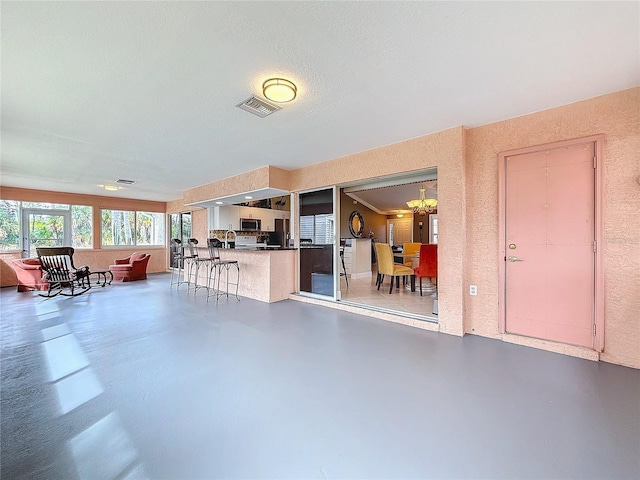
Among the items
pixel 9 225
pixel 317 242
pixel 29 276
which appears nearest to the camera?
pixel 317 242

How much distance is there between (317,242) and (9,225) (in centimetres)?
793

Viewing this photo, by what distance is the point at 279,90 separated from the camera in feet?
7.64

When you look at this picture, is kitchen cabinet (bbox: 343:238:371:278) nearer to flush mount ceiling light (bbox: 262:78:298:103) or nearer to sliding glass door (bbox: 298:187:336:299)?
sliding glass door (bbox: 298:187:336:299)

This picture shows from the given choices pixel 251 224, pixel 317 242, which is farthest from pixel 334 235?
pixel 251 224

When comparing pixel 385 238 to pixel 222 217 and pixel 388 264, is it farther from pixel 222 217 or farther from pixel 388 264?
pixel 222 217

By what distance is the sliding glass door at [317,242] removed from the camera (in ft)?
16.2

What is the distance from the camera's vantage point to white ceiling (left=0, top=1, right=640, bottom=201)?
1.62 m

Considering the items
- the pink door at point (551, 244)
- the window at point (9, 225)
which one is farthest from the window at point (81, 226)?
the pink door at point (551, 244)

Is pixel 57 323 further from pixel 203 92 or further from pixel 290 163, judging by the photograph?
pixel 290 163

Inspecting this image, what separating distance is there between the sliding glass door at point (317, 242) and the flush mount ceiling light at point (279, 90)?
2.47 metres

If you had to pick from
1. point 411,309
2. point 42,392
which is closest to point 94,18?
point 42,392

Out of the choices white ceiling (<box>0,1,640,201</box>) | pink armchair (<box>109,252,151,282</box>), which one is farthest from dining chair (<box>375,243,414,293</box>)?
pink armchair (<box>109,252,151,282</box>)

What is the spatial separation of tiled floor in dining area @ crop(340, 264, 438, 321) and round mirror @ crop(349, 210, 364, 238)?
220 cm

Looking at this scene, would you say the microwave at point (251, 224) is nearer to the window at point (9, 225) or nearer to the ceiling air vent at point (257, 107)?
the window at point (9, 225)
